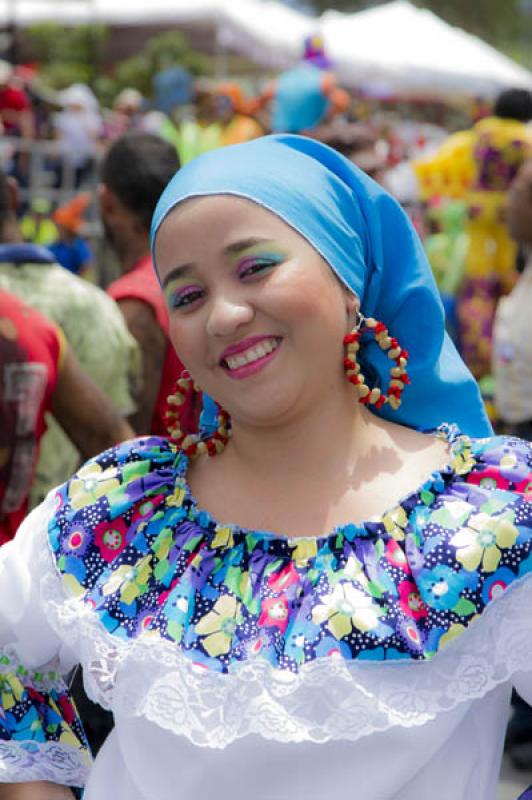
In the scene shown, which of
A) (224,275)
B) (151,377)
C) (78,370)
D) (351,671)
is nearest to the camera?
(351,671)

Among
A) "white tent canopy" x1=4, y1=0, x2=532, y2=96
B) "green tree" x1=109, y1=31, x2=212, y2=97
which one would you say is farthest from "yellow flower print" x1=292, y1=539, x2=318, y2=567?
"green tree" x1=109, y1=31, x2=212, y2=97

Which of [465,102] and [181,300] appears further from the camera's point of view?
[465,102]

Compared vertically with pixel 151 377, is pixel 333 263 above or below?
above

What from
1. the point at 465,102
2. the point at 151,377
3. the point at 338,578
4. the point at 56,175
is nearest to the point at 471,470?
the point at 338,578

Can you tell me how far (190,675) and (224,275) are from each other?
58cm

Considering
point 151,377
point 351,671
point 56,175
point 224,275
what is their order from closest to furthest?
1. point 351,671
2. point 224,275
3. point 151,377
4. point 56,175

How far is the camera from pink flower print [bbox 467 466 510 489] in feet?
6.21

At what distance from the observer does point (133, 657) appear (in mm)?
1869

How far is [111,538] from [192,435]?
8.6 inches

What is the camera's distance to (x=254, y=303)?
1874 mm

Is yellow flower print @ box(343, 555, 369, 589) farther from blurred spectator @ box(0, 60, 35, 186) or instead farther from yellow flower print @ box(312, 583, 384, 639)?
blurred spectator @ box(0, 60, 35, 186)

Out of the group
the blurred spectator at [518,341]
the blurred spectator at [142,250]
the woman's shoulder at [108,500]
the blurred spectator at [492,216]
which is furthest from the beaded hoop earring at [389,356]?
the blurred spectator at [492,216]

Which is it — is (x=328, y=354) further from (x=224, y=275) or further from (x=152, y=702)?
(x=152, y=702)

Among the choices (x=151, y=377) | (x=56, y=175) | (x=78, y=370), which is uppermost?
(x=78, y=370)
